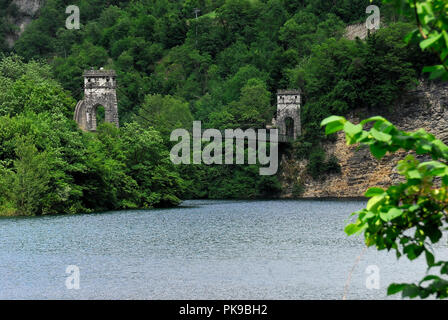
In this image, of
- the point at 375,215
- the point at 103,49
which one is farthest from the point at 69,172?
the point at 103,49

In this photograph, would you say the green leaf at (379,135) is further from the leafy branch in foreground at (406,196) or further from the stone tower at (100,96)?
the stone tower at (100,96)

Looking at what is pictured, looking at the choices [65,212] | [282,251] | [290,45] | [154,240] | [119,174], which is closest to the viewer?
[282,251]

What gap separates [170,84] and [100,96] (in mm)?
31945

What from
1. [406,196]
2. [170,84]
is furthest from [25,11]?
[406,196]

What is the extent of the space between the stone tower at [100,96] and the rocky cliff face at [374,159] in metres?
18.8

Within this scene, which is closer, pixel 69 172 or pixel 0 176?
pixel 0 176

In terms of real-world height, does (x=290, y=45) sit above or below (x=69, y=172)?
above

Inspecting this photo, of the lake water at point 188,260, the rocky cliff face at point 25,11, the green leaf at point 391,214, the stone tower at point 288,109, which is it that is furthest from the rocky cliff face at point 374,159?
the rocky cliff face at point 25,11

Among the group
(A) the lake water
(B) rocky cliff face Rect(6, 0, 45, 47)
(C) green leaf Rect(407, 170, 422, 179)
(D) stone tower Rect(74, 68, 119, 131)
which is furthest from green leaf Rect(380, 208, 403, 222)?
(B) rocky cliff face Rect(6, 0, 45, 47)

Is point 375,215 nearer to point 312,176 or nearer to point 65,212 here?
point 65,212

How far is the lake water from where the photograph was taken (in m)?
20.9

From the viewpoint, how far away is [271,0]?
11206cm

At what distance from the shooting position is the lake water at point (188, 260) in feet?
68.6

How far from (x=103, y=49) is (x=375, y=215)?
11626 centimetres
